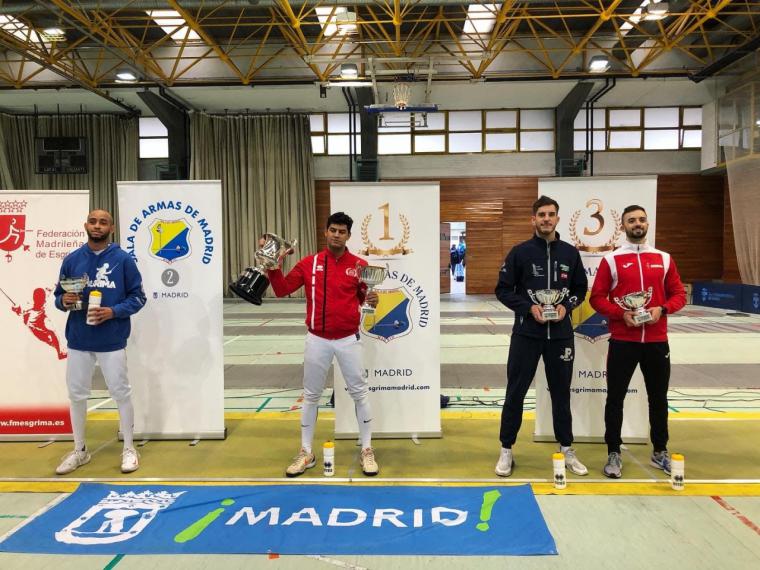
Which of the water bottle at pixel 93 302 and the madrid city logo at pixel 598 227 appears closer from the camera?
the water bottle at pixel 93 302

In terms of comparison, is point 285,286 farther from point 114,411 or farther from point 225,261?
point 225,261

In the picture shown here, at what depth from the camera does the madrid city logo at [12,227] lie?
4297 mm

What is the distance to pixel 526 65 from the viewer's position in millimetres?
14461

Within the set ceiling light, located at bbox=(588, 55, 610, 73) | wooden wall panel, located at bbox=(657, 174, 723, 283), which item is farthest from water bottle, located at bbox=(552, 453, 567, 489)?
wooden wall panel, located at bbox=(657, 174, 723, 283)

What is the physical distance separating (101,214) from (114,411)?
96.5 inches

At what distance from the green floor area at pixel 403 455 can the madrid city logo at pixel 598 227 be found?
5.42 feet

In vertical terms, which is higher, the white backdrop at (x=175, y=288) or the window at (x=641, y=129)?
the window at (x=641, y=129)

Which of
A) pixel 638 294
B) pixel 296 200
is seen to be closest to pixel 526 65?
pixel 296 200

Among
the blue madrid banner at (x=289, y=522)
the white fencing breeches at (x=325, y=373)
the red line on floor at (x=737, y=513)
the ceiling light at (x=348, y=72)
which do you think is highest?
the ceiling light at (x=348, y=72)

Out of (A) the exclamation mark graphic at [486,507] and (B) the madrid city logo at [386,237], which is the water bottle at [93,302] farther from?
(A) the exclamation mark graphic at [486,507]

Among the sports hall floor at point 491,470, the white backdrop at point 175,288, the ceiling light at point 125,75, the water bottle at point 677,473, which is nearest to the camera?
the sports hall floor at point 491,470

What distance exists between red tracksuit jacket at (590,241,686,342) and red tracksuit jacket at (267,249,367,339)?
1725 millimetres

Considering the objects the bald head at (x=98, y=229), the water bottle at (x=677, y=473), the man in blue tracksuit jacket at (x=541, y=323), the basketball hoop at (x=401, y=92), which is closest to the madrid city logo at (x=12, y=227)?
the bald head at (x=98, y=229)

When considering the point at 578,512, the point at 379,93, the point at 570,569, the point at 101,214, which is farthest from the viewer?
the point at 379,93
